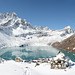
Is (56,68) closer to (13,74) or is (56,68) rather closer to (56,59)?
(56,59)

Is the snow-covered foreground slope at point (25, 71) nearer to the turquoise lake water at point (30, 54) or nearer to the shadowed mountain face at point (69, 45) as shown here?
Answer: the turquoise lake water at point (30, 54)

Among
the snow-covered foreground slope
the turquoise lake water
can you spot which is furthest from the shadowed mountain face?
the snow-covered foreground slope

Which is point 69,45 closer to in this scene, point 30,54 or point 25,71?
point 30,54

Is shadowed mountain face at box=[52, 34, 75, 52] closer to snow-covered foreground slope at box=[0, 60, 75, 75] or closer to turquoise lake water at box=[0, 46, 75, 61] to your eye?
turquoise lake water at box=[0, 46, 75, 61]

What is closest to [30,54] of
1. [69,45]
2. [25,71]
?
[25,71]

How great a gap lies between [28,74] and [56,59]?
36.2 ft

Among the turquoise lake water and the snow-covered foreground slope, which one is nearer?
the snow-covered foreground slope

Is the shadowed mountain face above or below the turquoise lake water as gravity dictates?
above

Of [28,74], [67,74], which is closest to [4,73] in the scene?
[28,74]

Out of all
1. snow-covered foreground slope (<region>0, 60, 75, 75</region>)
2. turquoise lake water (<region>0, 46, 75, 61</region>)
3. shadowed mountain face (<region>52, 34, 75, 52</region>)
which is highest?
shadowed mountain face (<region>52, 34, 75, 52</region>)

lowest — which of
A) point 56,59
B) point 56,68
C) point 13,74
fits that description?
point 13,74

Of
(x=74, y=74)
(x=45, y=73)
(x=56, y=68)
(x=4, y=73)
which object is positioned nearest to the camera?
(x=4, y=73)

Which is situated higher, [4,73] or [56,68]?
[56,68]

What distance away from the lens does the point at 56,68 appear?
2784 cm
